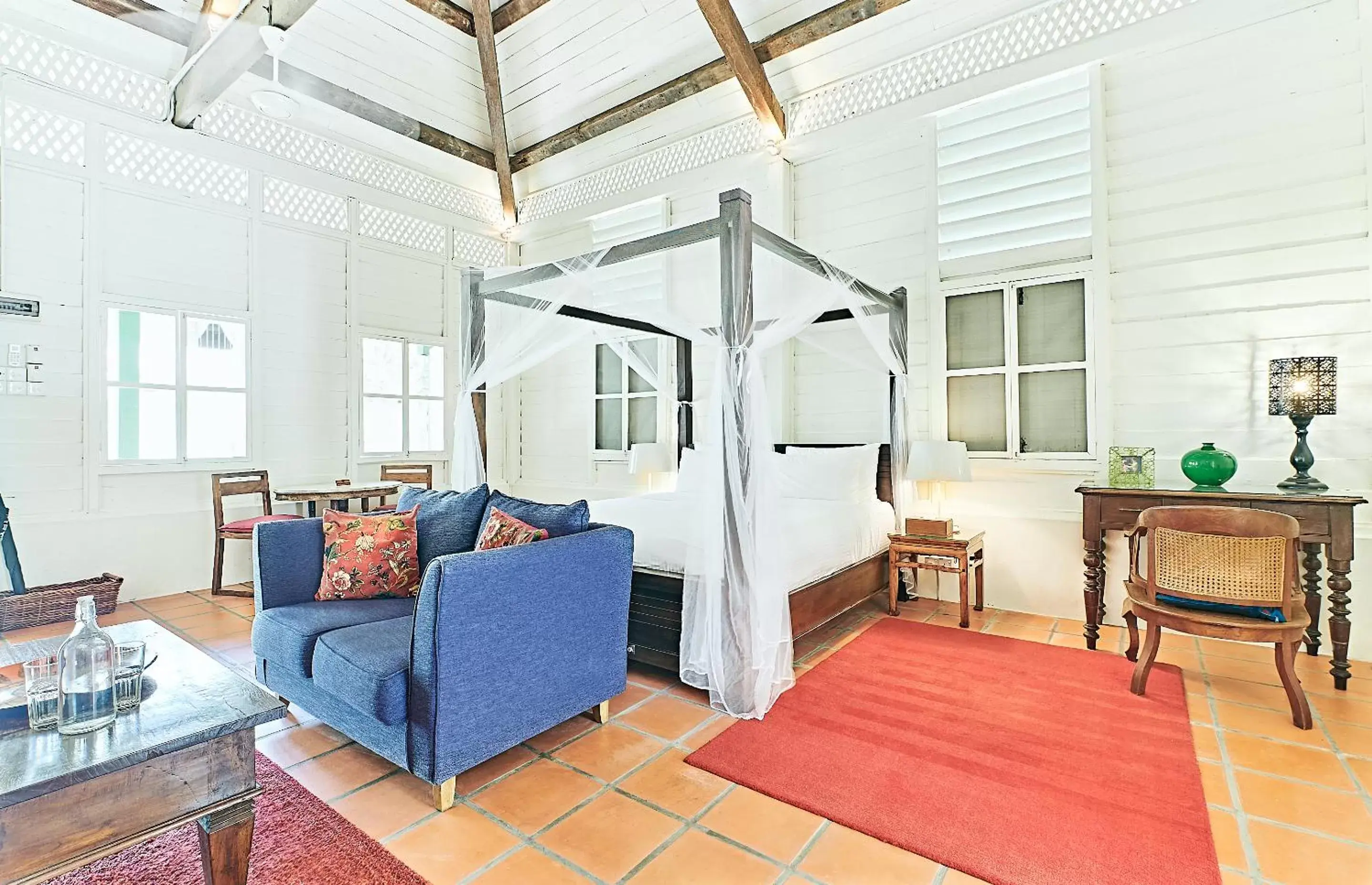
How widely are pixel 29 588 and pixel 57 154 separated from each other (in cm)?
278

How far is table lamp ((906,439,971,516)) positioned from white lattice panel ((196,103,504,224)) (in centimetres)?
505

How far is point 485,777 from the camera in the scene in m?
2.28

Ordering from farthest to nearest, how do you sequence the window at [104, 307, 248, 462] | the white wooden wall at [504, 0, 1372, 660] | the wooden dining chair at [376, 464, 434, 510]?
the wooden dining chair at [376, 464, 434, 510] < the window at [104, 307, 248, 462] < the white wooden wall at [504, 0, 1372, 660]

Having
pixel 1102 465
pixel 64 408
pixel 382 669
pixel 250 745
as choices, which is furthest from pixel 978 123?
pixel 64 408

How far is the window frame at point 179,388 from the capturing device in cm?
448

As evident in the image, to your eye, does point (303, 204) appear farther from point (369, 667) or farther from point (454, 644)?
point (454, 644)

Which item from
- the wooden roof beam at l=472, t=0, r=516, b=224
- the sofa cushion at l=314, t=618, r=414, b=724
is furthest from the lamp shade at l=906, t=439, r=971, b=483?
the wooden roof beam at l=472, t=0, r=516, b=224

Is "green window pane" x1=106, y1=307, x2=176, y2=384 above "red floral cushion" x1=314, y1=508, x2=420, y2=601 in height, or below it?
above

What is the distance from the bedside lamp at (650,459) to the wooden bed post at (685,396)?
124 mm

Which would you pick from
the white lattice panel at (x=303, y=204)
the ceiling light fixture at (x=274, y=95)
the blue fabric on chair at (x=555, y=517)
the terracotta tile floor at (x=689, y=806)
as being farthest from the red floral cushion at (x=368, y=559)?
the white lattice panel at (x=303, y=204)

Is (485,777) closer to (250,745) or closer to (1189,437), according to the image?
(250,745)

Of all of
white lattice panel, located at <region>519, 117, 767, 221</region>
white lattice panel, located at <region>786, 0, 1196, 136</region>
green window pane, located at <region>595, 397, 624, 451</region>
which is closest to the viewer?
white lattice panel, located at <region>786, 0, 1196, 136</region>

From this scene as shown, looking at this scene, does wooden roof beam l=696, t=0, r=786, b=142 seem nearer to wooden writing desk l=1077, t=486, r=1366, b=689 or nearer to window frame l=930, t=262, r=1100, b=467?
window frame l=930, t=262, r=1100, b=467

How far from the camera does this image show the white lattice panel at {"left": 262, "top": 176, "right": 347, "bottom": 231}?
5.25 metres
